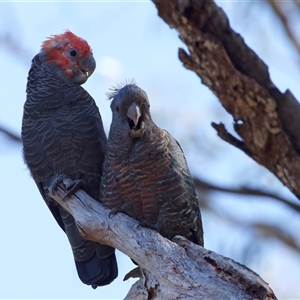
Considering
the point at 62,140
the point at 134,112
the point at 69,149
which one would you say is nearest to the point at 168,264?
the point at 134,112

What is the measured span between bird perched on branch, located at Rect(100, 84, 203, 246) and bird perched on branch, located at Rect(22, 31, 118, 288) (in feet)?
1.09

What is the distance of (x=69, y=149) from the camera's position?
500 centimetres

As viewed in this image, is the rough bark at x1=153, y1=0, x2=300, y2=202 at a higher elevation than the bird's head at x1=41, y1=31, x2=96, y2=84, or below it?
below

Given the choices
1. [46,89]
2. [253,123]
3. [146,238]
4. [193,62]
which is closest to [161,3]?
[193,62]

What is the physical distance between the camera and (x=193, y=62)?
3.35 m

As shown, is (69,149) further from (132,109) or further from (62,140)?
(132,109)

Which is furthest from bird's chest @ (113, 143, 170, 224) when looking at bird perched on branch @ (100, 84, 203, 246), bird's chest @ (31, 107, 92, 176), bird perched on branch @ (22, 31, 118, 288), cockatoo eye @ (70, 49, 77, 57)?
cockatoo eye @ (70, 49, 77, 57)

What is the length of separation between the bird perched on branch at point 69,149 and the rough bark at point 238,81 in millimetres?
1818

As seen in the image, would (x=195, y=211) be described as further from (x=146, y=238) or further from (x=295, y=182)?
(x=295, y=182)

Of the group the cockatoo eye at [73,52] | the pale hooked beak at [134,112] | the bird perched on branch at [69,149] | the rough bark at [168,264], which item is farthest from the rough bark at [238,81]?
the cockatoo eye at [73,52]

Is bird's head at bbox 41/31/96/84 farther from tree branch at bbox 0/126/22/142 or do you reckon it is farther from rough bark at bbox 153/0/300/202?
rough bark at bbox 153/0/300/202

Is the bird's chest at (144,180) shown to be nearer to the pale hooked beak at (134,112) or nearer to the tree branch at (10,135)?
the pale hooked beak at (134,112)

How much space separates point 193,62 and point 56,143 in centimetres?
207

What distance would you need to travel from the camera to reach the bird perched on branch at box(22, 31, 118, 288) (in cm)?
501
